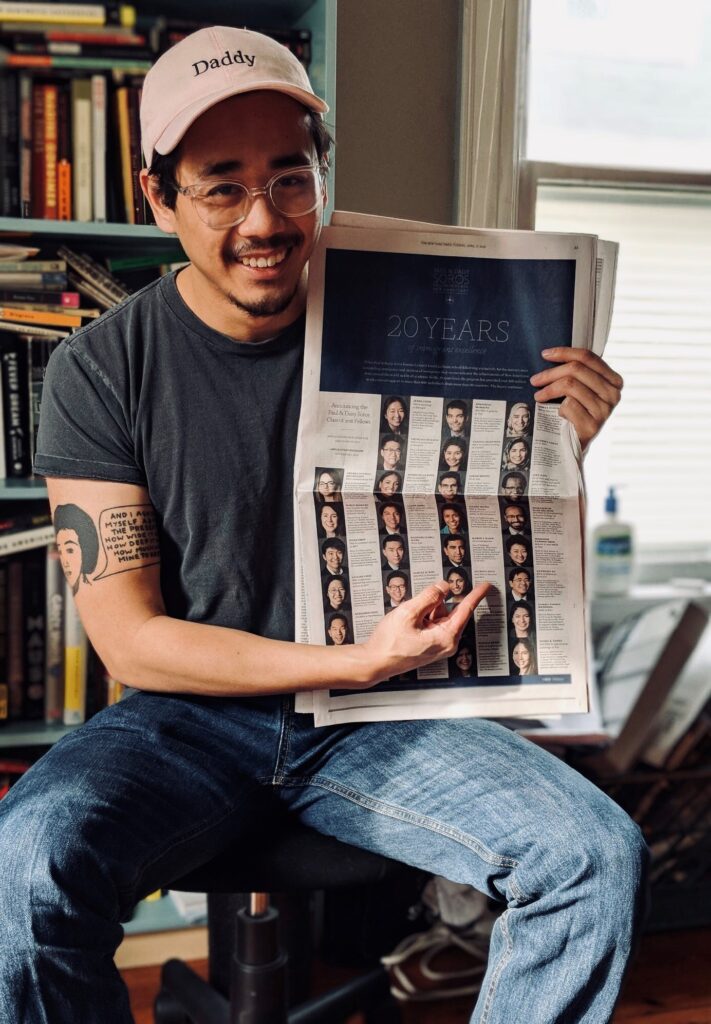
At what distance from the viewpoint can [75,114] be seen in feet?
4.56

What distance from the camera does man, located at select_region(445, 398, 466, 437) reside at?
1073 mm

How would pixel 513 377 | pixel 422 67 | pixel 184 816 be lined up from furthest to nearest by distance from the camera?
pixel 422 67, pixel 513 377, pixel 184 816

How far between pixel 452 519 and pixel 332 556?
0.14m

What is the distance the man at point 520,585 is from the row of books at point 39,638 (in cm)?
71

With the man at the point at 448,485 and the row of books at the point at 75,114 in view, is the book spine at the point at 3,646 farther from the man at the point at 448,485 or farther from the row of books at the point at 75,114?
the man at the point at 448,485

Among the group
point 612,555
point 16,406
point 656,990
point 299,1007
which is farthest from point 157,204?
point 656,990

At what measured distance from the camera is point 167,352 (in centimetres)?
112

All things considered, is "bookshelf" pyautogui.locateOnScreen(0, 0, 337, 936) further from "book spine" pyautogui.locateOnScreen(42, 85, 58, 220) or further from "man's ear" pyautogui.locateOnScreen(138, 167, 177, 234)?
"man's ear" pyautogui.locateOnScreen(138, 167, 177, 234)

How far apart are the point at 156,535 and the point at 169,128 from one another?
44 centimetres

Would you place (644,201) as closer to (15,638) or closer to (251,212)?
(251,212)

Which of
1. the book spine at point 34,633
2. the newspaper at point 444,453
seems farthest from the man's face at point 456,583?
the book spine at point 34,633

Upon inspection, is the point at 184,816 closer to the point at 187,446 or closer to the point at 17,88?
the point at 187,446

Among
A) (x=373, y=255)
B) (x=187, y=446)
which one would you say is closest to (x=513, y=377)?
(x=373, y=255)

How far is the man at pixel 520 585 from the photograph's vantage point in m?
1.09
